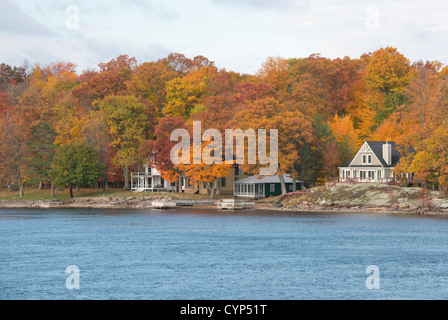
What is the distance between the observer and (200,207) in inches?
3723

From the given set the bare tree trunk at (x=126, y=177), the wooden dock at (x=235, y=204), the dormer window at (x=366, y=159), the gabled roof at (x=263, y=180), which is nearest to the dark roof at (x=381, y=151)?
the dormer window at (x=366, y=159)

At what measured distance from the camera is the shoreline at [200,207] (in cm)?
7950

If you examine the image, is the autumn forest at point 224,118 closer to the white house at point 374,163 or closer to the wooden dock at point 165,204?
the white house at point 374,163

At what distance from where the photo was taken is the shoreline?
3130 inches

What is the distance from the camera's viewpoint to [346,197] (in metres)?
85.7

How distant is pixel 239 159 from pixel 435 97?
28.5 meters

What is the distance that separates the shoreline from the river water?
4580 mm

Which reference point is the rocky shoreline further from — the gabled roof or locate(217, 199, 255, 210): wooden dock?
the gabled roof

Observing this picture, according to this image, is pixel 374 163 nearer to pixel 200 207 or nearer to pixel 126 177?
pixel 200 207

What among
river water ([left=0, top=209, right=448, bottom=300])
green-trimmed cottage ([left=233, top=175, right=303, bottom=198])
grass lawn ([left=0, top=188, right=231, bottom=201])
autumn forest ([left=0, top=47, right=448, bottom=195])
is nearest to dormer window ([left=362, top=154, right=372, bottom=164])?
autumn forest ([left=0, top=47, right=448, bottom=195])

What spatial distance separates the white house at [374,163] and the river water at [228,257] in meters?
13.7

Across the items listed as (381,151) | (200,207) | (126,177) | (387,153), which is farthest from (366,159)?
(126,177)
